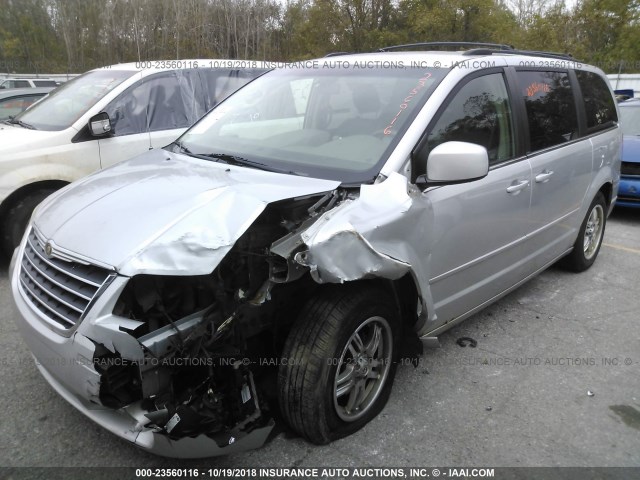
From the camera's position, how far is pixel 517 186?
129 inches

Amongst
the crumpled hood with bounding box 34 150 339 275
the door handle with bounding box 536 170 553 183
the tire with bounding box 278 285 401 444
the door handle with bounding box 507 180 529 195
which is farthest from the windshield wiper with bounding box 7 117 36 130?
the door handle with bounding box 536 170 553 183

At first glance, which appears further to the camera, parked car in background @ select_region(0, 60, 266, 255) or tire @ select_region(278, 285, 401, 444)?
parked car in background @ select_region(0, 60, 266, 255)

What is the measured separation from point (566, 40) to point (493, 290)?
78.8 ft

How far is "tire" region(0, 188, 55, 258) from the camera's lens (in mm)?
4484

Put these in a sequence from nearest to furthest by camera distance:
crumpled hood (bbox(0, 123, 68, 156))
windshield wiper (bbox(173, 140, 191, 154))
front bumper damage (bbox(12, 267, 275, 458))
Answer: front bumper damage (bbox(12, 267, 275, 458))
windshield wiper (bbox(173, 140, 191, 154))
crumpled hood (bbox(0, 123, 68, 156))

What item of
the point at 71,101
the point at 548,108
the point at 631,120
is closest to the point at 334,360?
the point at 548,108

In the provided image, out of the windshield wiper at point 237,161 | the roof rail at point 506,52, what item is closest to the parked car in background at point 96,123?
the windshield wiper at point 237,161

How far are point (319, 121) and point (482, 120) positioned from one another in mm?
1000

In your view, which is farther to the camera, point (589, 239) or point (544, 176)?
point (589, 239)

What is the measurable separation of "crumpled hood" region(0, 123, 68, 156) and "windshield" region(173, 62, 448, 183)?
1.96 m

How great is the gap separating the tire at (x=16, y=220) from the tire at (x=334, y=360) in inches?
132

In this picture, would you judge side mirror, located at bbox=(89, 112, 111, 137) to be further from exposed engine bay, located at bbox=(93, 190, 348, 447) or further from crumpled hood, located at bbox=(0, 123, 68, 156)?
exposed engine bay, located at bbox=(93, 190, 348, 447)

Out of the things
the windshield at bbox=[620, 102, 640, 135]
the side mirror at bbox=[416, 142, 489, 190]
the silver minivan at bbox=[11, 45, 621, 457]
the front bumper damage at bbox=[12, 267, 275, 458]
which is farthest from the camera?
the windshield at bbox=[620, 102, 640, 135]

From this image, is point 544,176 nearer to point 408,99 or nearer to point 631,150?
point 408,99
